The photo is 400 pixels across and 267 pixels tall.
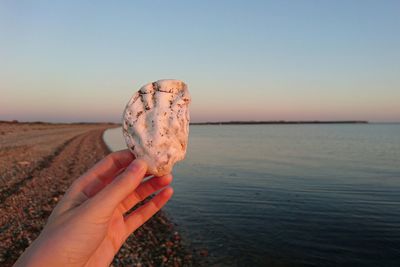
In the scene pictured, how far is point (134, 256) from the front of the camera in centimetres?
814

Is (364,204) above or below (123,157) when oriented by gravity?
below

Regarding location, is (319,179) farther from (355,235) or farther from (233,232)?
(233,232)

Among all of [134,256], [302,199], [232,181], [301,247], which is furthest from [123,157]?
[232,181]

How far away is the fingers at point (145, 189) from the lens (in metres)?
3.73

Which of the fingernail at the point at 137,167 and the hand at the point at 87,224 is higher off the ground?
the fingernail at the point at 137,167

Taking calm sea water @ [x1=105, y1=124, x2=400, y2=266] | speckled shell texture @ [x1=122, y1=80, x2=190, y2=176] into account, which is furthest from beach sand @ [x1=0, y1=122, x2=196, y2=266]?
speckled shell texture @ [x1=122, y1=80, x2=190, y2=176]

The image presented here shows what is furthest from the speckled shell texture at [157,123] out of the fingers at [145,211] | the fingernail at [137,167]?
the fingernail at [137,167]

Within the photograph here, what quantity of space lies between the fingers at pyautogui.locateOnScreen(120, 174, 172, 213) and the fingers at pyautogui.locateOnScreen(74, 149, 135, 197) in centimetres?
38

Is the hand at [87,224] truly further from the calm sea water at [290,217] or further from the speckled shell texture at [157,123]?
the calm sea water at [290,217]

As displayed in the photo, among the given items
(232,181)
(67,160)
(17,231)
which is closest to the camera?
(17,231)

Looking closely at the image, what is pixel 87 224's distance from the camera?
8.61 ft

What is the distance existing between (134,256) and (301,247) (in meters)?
5.25

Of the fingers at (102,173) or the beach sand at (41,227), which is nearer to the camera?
the fingers at (102,173)

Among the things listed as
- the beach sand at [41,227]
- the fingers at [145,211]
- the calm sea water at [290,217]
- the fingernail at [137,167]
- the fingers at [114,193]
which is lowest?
the calm sea water at [290,217]
